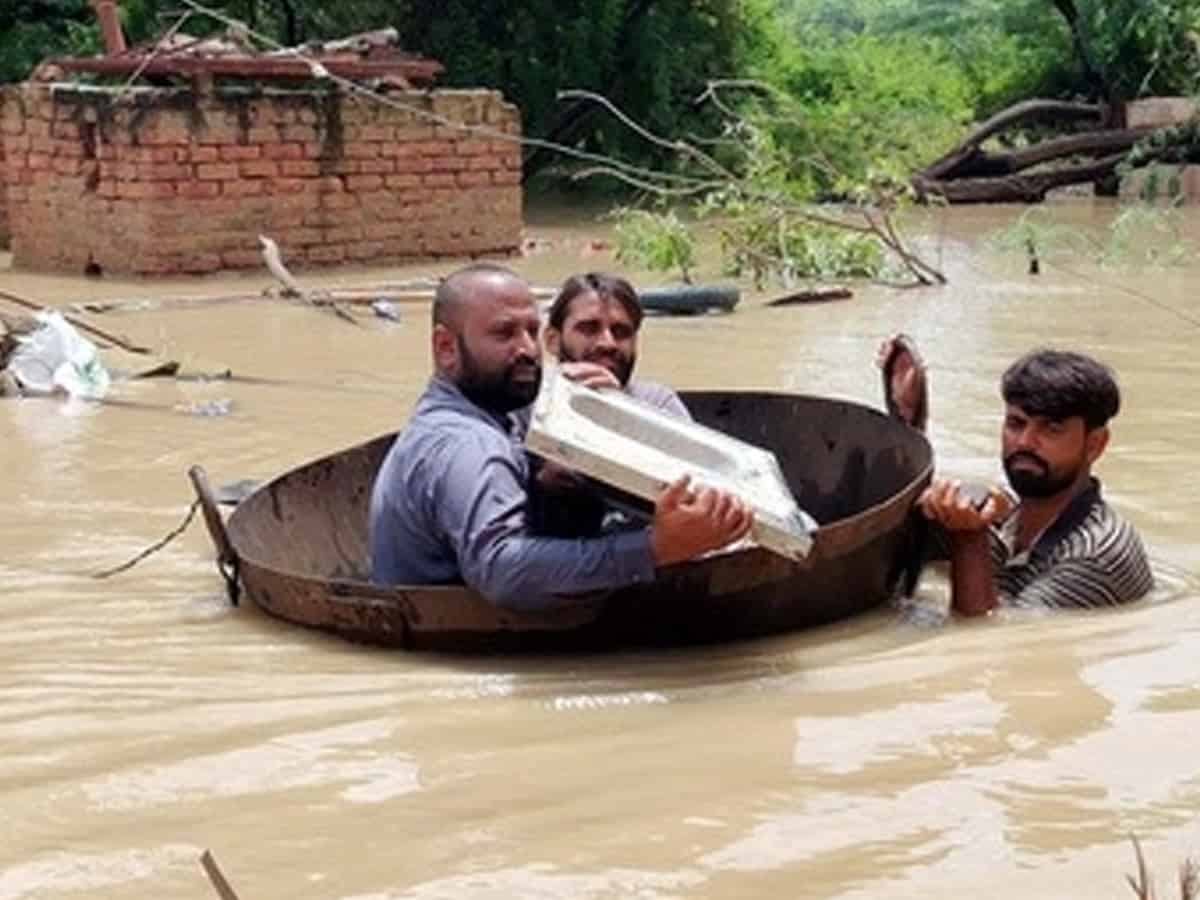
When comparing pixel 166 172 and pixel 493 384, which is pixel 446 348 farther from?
pixel 166 172

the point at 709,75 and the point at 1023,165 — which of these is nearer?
the point at 1023,165

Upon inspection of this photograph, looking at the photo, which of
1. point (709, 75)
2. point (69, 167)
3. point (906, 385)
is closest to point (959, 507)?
point (906, 385)

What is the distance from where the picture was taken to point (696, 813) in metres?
4.13

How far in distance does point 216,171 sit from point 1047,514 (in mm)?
9072

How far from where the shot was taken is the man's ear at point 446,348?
543 centimetres

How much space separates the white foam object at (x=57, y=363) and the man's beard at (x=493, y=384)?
4.41 metres

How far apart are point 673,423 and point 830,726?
80 centimetres

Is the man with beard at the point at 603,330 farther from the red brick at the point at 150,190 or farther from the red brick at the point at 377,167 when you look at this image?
the red brick at the point at 377,167

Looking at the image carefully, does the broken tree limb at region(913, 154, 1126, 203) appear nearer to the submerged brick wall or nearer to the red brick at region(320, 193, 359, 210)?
the red brick at region(320, 193, 359, 210)

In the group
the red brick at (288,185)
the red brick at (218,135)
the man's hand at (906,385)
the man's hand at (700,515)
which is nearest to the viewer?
the man's hand at (700,515)

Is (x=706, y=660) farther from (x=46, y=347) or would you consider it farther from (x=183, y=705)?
(x=46, y=347)

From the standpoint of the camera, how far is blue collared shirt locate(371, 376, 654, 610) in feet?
16.3

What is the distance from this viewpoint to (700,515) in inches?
186

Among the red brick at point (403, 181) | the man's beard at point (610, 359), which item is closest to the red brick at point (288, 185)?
the red brick at point (403, 181)
